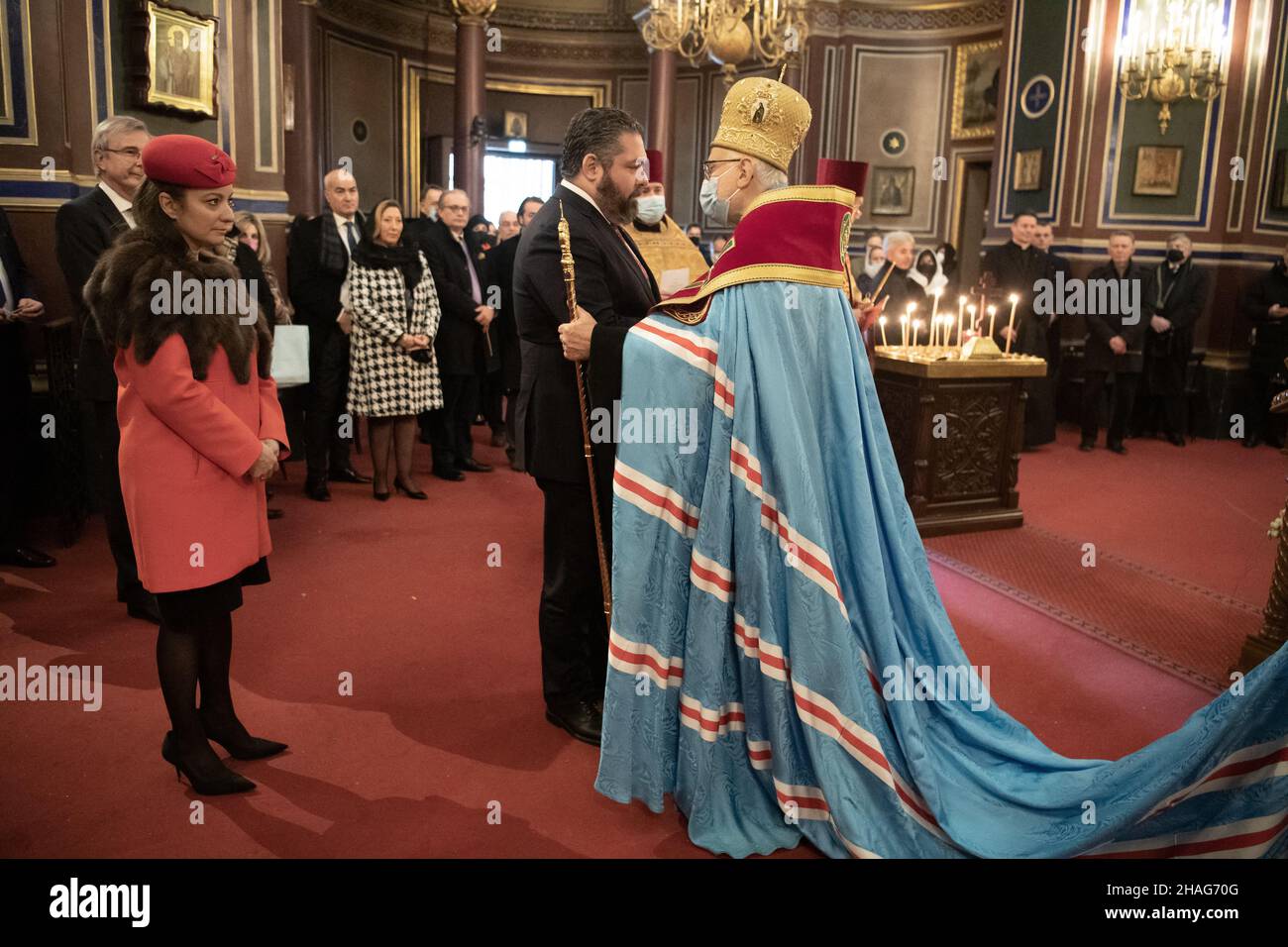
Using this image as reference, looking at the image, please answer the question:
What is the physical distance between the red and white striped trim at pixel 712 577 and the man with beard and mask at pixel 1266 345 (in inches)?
298

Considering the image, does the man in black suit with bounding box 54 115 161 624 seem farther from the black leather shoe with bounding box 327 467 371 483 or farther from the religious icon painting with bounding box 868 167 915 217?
the religious icon painting with bounding box 868 167 915 217

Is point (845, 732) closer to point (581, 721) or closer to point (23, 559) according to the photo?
point (581, 721)

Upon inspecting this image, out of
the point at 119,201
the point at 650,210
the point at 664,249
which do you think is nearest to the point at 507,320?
the point at 664,249

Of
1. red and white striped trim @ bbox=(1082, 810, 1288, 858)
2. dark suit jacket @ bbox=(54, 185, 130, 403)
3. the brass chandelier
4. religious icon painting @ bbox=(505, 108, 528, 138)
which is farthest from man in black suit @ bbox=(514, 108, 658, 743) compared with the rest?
religious icon painting @ bbox=(505, 108, 528, 138)

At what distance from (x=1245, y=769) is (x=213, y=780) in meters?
2.35

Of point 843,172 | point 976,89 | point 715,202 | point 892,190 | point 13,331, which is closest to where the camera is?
point 715,202

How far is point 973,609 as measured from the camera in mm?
4242

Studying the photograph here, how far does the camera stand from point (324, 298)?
5.62 m

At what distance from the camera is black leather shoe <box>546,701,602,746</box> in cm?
293

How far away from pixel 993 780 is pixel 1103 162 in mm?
8092

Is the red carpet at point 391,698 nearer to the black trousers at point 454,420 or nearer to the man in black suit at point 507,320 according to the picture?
the black trousers at point 454,420

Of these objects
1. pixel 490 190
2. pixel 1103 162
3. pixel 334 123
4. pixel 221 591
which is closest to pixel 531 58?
pixel 490 190

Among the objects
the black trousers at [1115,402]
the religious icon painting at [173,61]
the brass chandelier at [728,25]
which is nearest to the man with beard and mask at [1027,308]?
the black trousers at [1115,402]

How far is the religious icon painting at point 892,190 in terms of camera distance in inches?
523
